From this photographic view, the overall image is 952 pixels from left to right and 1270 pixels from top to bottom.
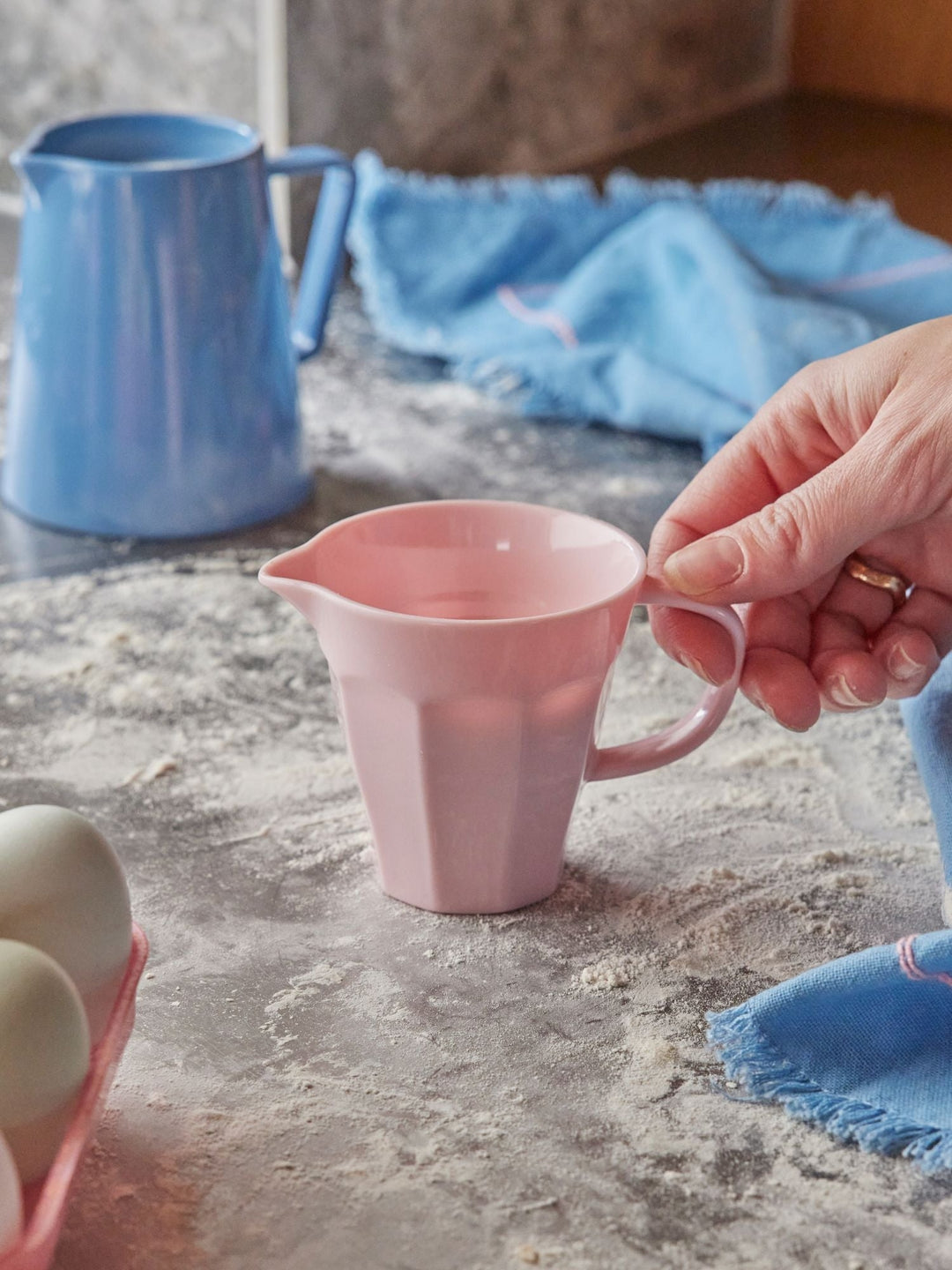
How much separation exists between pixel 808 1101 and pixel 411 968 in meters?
0.16

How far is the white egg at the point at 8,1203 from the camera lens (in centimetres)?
36

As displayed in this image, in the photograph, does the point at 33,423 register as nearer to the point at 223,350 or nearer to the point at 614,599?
the point at 223,350

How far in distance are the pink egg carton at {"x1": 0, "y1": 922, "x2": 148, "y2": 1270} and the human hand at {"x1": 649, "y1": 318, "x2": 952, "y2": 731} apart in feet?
0.88

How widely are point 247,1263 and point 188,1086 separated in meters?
0.08

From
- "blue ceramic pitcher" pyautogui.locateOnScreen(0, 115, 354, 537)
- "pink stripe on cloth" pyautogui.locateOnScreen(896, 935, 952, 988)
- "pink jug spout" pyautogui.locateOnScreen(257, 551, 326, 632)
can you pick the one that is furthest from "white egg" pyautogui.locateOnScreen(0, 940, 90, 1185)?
"blue ceramic pitcher" pyautogui.locateOnScreen(0, 115, 354, 537)

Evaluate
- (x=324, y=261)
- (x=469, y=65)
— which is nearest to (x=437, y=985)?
(x=324, y=261)

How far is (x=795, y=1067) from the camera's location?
0.50m

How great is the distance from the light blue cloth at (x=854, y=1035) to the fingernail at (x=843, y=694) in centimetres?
17

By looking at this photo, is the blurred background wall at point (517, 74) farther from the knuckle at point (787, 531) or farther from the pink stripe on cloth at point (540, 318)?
the knuckle at point (787, 531)

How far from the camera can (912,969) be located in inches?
19.9

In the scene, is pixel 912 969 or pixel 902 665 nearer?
pixel 912 969

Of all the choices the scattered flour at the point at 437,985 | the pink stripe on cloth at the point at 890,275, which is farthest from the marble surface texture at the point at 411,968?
the pink stripe on cloth at the point at 890,275

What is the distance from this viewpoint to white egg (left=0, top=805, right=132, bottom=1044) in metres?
0.43

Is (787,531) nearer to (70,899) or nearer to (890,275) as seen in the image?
(70,899)
